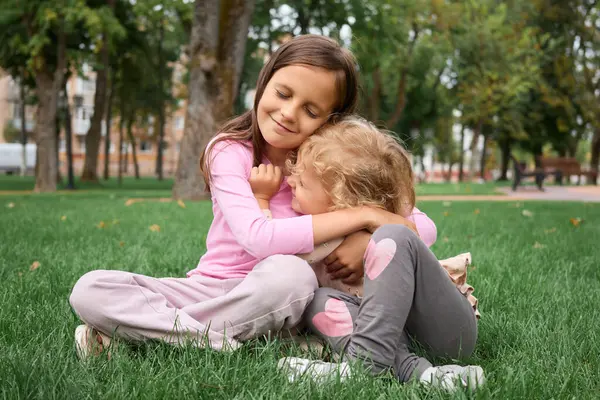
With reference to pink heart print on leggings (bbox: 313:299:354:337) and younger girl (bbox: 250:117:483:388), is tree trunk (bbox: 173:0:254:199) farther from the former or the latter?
pink heart print on leggings (bbox: 313:299:354:337)

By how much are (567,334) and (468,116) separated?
3396cm

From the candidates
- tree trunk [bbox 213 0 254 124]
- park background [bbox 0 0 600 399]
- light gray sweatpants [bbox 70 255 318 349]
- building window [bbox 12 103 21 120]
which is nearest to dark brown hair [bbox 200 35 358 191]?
park background [bbox 0 0 600 399]

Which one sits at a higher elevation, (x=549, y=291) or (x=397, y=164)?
(x=397, y=164)

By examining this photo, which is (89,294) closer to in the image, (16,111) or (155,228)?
(155,228)

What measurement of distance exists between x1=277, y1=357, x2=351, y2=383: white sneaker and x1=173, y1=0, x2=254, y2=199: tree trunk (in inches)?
427

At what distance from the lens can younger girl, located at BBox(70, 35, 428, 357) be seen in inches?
90.0

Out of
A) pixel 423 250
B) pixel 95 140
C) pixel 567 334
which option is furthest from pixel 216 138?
pixel 95 140

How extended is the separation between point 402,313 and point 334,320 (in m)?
0.34

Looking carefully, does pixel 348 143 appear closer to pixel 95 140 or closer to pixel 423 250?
pixel 423 250

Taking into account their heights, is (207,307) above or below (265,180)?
below

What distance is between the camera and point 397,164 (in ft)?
8.10

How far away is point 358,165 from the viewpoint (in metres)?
2.38

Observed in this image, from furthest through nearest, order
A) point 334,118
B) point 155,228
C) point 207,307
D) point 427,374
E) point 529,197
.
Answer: point 529,197 → point 155,228 → point 334,118 → point 207,307 → point 427,374

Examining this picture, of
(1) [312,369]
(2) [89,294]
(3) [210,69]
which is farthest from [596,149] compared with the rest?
(2) [89,294]
